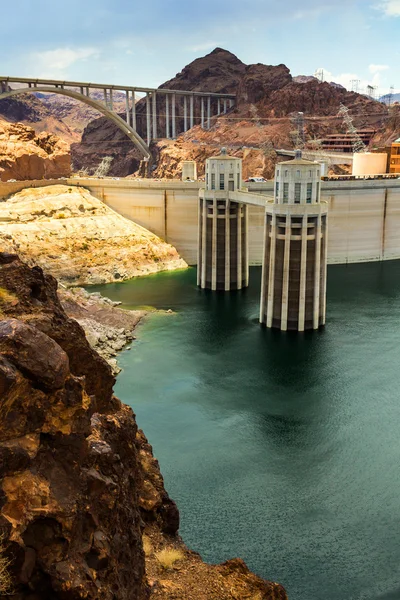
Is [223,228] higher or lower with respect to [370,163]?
lower

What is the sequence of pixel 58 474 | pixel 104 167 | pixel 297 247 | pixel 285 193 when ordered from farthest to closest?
pixel 104 167
pixel 285 193
pixel 297 247
pixel 58 474

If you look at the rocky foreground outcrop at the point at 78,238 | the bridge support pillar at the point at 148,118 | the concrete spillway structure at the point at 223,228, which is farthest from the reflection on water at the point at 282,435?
the bridge support pillar at the point at 148,118

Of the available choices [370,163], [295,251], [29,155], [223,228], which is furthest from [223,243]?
[370,163]

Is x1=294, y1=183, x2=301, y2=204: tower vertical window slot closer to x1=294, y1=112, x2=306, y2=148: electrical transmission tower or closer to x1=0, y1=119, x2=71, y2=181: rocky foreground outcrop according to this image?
x1=0, y1=119, x2=71, y2=181: rocky foreground outcrop

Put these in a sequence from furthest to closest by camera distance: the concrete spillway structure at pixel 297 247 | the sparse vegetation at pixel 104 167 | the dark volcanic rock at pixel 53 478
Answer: the sparse vegetation at pixel 104 167 → the concrete spillway structure at pixel 297 247 → the dark volcanic rock at pixel 53 478

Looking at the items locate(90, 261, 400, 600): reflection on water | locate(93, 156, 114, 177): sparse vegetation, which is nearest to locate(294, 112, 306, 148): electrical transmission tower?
locate(93, 156, 114, 177): sparse vegetation

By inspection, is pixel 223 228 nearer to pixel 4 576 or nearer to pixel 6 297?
pixel 6 297

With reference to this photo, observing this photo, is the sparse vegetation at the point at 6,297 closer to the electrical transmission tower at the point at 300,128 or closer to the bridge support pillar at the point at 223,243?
the bridge support pillar at the point at 223,243
